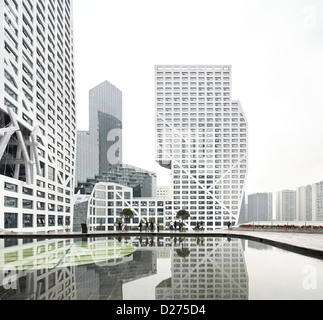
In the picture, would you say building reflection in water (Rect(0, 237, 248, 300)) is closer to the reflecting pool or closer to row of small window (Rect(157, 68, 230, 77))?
the reflecting pool

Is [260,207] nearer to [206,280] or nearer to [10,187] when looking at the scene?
[10,187]

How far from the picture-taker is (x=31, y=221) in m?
48.5

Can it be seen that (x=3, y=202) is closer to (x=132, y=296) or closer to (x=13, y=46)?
(x=13, y=46)

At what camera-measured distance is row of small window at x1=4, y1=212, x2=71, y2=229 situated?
134 ft

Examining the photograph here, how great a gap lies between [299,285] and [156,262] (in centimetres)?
585

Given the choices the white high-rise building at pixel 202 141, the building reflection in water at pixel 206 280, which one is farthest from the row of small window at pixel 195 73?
the building reflection in water at pixel 206 280

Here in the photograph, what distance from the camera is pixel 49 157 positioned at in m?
58.3

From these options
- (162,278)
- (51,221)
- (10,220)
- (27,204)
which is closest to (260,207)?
(51,221)

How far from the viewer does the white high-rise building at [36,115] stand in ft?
135

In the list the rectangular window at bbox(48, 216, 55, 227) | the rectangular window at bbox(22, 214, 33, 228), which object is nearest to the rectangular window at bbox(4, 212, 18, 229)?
the rectangular window at bbox(22, 214, 33, 228)

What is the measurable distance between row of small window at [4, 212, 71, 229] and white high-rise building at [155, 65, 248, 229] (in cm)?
5276

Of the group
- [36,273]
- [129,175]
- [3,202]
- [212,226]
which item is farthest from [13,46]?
[129,175]

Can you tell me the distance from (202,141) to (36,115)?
72642mm

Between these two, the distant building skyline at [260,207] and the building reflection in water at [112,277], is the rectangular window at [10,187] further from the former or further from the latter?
the distant building skyline at [260,207]
